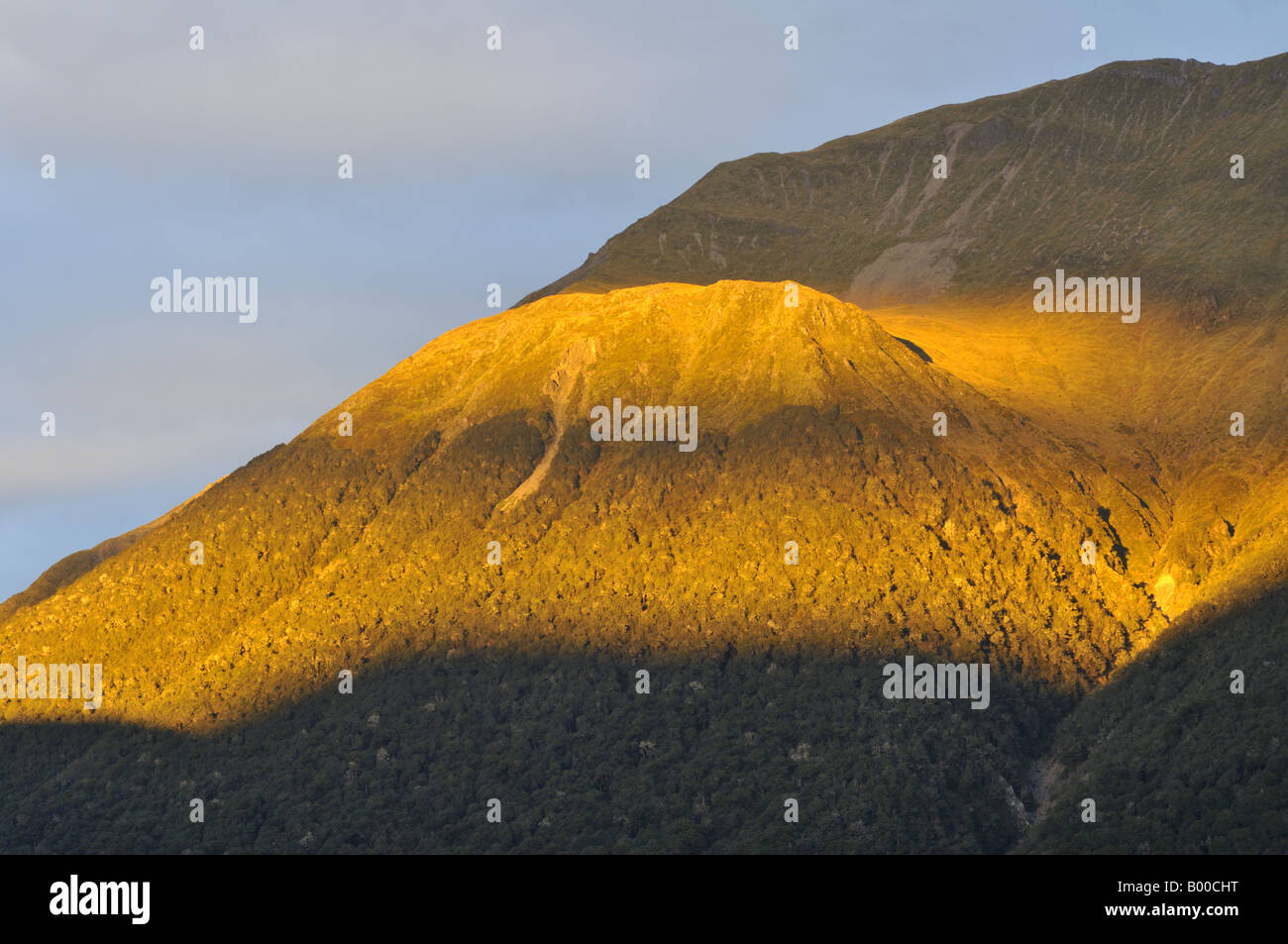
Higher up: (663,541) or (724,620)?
(663,541)

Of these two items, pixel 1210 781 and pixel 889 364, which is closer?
pixel 1210 781

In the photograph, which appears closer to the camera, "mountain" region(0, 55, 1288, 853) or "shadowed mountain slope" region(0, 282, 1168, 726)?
"mountain" region(0, 55, 1288, 853)

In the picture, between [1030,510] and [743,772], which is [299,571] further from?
[1030,510]

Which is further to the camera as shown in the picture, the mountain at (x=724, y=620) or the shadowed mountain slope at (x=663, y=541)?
the shadowed mountain slope at (x=663, y=541)

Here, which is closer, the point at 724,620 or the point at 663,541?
the point at 724,620
